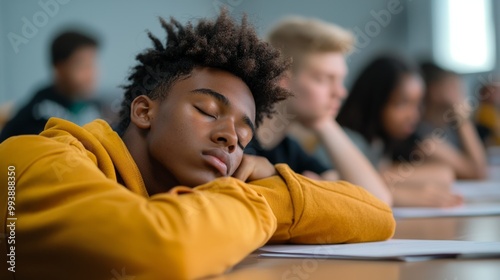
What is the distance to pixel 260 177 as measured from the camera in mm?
823

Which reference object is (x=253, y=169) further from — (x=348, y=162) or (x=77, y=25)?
(x=77, y=25)

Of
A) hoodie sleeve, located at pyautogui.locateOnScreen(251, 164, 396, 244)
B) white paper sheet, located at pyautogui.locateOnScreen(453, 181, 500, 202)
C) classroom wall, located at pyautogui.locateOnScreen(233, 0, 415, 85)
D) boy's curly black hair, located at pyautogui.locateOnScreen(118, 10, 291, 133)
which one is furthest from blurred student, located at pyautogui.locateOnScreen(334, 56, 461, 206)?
classroom wall, located at pyautogui.locateOnScreen(233, 0, 415, 85)

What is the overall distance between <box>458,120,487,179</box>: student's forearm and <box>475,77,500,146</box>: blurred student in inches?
17.5

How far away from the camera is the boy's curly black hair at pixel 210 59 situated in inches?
29.0

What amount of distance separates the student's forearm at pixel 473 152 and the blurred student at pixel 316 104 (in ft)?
3.82

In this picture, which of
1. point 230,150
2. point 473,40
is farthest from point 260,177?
point 473,40

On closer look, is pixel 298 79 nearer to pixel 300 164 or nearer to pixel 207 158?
pixel 300 164

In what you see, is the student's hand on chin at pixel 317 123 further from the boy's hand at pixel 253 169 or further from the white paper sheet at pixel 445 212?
the boy's hand at pixel 253 169

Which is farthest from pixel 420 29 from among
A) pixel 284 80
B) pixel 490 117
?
pixel 284 80

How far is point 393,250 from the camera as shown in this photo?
0.71m

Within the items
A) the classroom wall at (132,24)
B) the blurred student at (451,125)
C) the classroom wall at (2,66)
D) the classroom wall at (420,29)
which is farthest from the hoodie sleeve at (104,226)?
the classroom wall at (420,29)

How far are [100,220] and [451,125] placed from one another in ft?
7.44

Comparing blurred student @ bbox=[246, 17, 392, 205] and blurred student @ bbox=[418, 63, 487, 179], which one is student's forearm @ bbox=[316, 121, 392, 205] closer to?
blurred student @ bbox=[246, 17, 392, 205]

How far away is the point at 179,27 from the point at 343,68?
2.74 feet
